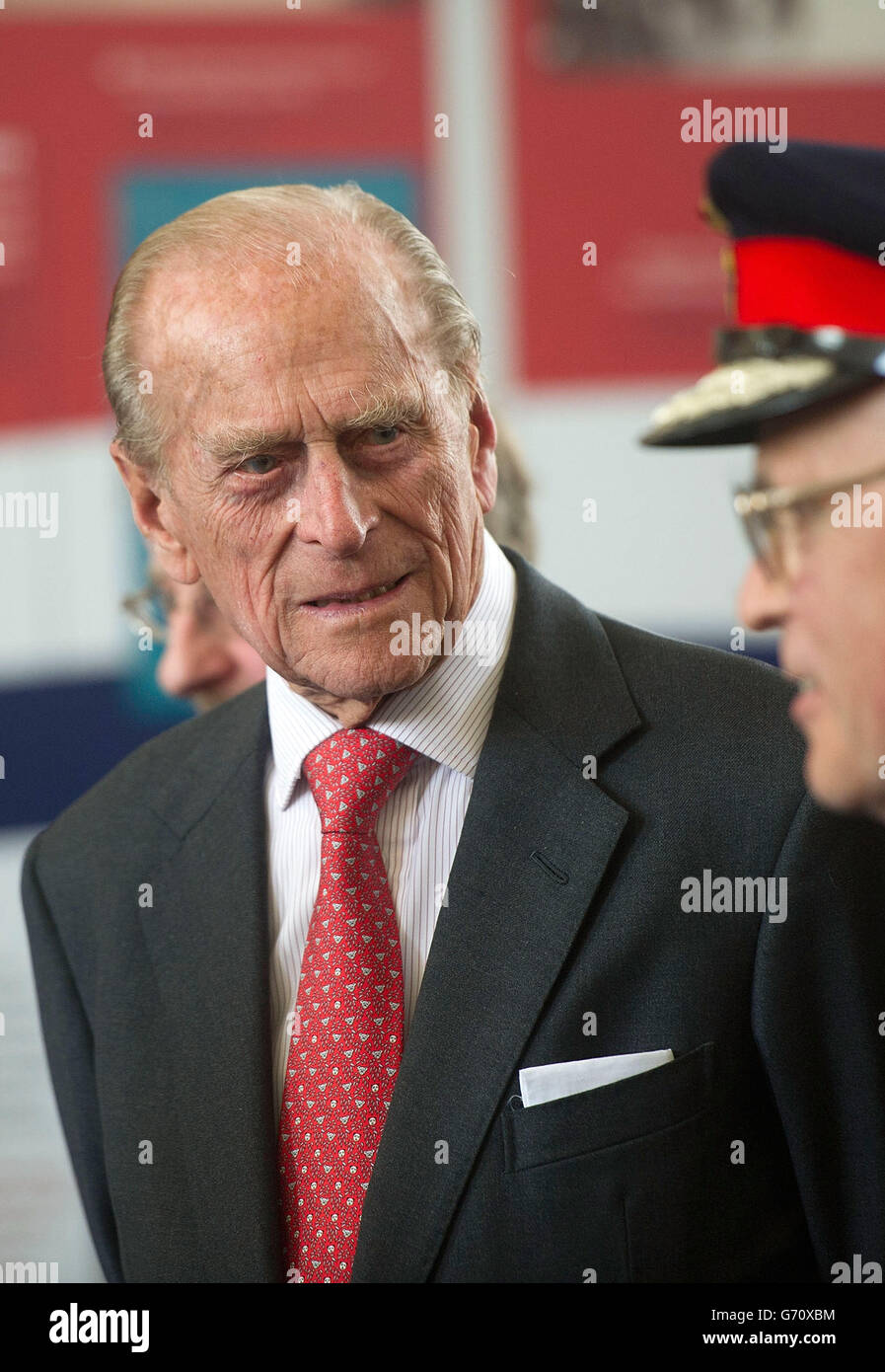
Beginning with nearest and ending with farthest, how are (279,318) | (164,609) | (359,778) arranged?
(279,318), (359,778), (164,609)

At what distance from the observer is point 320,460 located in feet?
3.64

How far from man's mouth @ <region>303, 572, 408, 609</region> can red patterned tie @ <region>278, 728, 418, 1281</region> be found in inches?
5.5

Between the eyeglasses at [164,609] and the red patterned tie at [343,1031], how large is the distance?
588 mm

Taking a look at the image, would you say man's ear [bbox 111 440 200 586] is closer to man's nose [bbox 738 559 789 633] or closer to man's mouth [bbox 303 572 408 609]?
man's mouth [bbox 303 572 408 609]

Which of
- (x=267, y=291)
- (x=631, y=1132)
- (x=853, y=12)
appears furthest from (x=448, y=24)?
(x=631, y=1132)

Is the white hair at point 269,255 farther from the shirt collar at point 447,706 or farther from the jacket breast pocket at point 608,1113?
the jacket breast pocket at point 608,1113

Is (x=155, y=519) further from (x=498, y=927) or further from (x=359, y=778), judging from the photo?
(x=498, y=927)

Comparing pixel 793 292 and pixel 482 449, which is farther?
pixel 482 449

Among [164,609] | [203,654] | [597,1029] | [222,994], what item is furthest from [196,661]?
[597,1029]

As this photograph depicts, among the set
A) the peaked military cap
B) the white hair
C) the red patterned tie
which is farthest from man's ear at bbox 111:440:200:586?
the peaked military cap

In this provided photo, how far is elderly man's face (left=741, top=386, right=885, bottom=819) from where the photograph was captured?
2.81ft

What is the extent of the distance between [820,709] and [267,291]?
0.53 meters

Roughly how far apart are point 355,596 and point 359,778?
170mm
